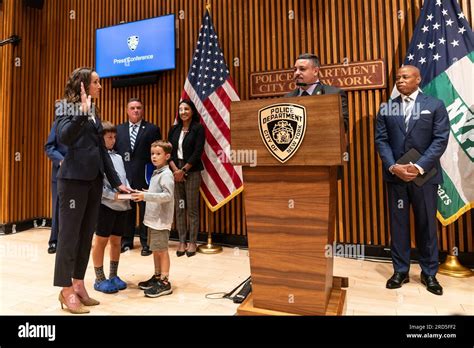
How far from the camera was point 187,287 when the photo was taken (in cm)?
256

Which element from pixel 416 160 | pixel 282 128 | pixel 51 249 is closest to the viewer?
pixel 282 128

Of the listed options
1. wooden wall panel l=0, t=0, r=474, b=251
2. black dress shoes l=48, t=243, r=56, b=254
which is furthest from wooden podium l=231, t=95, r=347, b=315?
black dress shoes l=48, t=243, r=56, b=254

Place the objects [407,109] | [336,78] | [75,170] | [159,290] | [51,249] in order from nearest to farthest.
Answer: [75,170]
[159,290]
[407,109]
[336,78]
[51,249]

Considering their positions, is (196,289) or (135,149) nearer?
(196,289)

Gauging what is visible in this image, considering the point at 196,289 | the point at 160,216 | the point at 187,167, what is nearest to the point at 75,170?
the point at 160,216

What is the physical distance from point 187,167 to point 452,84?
275 centimetres

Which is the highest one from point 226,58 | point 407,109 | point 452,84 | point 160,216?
point 226,58

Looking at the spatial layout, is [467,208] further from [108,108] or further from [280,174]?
[108,108]

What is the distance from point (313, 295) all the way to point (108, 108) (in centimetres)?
446

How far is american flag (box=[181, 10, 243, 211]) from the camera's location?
12.5 ft

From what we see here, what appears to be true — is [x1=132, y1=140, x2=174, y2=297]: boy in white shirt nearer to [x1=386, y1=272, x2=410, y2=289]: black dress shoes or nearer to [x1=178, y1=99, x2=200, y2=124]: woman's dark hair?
[x1=178, y1=99, x2=200, y2=124]: woman's dark hair

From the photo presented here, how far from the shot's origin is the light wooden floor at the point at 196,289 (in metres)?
2.11

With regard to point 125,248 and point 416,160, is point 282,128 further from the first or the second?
point 125,248

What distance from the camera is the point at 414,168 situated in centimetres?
243
